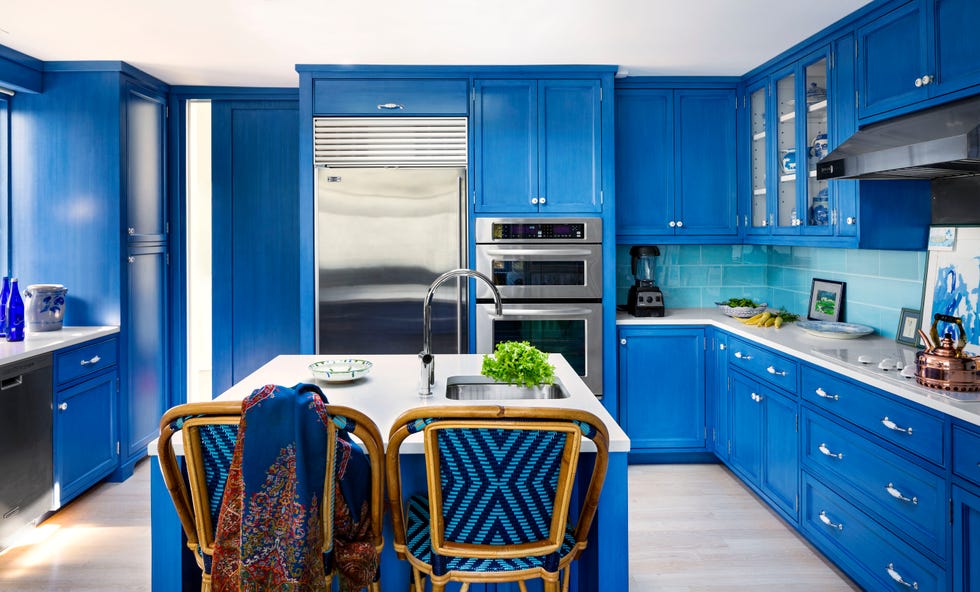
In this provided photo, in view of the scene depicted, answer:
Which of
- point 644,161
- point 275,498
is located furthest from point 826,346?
point 275,498

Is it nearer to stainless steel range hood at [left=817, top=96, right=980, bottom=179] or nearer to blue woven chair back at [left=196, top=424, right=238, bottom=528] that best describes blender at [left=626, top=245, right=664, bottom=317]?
stainless steel range hood at [left=817, top=96, right=980, bottom=179]

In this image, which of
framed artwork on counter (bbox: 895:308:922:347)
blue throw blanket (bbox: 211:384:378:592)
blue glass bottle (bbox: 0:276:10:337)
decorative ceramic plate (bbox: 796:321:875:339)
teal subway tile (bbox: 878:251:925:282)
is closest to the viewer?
blue throw blanket (bbox: 211:384:378:592)

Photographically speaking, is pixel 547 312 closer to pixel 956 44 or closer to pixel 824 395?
pixel 824 395

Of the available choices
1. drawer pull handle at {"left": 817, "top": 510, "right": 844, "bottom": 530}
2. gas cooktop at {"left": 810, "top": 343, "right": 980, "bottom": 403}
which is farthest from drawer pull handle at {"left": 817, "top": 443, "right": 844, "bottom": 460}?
gas cooktop at {"left": 810, "top": 343, "right": 980, "bottom": 403}

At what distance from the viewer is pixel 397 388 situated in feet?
7.73

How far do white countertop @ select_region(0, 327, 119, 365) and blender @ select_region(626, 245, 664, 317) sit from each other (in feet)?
9.93

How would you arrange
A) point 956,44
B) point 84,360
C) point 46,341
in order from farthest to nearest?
1. point 84,360
2. point 46,341
3. point 956,44

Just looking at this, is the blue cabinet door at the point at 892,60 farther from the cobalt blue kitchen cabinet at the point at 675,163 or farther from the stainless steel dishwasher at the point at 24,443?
the stainless steel dishwasher at the point at 24,443

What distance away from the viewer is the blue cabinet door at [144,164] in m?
3.99

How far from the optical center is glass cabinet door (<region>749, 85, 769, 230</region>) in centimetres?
401

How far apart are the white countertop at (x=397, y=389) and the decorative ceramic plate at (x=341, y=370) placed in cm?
3

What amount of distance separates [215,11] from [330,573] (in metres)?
2.52

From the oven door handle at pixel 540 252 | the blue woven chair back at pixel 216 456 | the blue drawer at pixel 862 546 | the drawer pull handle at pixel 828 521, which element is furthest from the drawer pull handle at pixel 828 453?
the blue woven chair back at pixel 216 456

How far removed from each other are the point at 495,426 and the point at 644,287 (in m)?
2.95
